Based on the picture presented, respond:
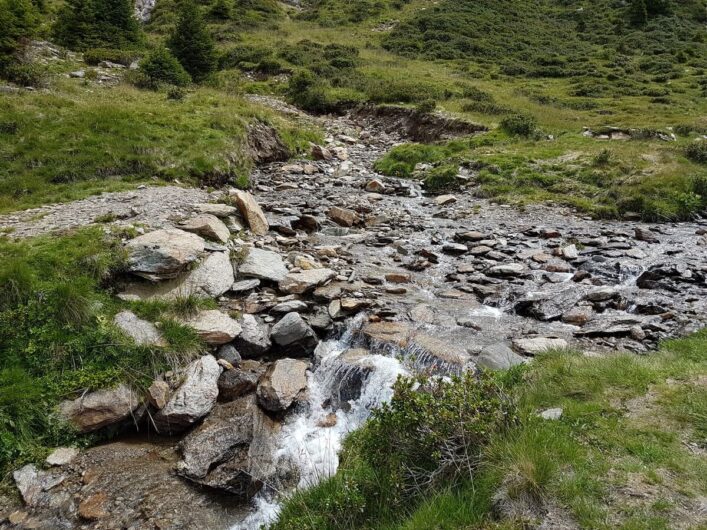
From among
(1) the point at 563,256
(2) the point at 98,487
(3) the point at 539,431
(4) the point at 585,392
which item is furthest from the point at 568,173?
(2) the point at 98,487

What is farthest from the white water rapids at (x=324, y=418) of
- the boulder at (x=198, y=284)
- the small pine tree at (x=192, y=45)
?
the small pine tree at (x=192, y=45)

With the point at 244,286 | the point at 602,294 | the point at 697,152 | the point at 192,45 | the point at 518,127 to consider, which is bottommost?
the point at 602,294

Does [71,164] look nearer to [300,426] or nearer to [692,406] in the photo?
[300,426]

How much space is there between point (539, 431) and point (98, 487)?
645 cm

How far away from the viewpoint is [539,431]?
5.12 metres

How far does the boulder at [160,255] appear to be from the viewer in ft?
31.0

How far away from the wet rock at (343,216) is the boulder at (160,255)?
6.82m

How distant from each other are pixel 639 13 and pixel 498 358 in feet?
279

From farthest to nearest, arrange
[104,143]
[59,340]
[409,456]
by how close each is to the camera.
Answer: [104,143]
[59,340]
[409,456]

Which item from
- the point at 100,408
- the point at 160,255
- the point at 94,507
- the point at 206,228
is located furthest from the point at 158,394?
the point at 206,228

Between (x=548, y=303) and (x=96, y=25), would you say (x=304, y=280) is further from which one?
(x=96, y=25)

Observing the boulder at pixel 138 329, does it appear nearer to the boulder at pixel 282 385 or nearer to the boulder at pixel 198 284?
the boulder at pixel 198 284

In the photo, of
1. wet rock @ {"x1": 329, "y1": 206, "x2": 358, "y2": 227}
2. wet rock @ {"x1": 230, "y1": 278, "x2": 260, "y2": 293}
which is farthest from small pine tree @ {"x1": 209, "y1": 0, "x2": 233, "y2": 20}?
wet rock @ {"x1": 230, "y1": 278, "x2": 260, "y2": 293}

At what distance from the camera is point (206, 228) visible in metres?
11.5
